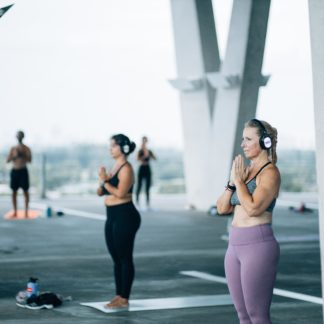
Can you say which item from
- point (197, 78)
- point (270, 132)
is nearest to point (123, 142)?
point (270, 132)

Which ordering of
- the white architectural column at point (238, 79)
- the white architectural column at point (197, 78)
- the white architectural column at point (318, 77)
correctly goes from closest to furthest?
the white architectural column at point (318, 77), the white architectural column at point (238, 79), the white architectural column at point (197, 78)

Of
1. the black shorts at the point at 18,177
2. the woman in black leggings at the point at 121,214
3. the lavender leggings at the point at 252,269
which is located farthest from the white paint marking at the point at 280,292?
the black shorts at the point at 18,177

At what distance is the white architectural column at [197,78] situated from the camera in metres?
21.4

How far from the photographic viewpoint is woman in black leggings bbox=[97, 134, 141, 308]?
28.8 ft

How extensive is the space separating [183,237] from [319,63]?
984cm

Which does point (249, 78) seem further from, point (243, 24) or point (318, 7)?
point (318, 7)

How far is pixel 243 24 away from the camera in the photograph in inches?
773

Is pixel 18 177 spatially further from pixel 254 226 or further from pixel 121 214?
pixel 254 226

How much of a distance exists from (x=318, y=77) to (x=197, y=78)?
14.7 meters

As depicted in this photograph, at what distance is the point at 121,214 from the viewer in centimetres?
877

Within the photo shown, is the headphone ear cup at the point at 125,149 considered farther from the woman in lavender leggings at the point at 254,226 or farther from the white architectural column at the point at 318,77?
the woman in lavender leggings at the point at 254,226

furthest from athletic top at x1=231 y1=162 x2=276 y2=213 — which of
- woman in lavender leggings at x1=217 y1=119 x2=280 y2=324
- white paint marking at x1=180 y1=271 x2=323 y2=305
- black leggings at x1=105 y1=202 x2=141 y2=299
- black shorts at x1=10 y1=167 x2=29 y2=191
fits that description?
black shorts at x1=10 y1=167 x2=29 y2=191

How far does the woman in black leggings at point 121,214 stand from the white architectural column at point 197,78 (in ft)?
41.6

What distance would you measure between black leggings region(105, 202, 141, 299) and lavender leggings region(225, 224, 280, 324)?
2988 mm
